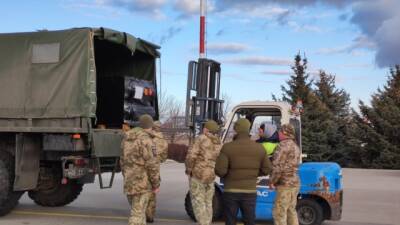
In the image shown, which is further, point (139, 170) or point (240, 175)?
point (139, 170)

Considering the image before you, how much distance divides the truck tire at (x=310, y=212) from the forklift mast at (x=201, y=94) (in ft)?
6.32

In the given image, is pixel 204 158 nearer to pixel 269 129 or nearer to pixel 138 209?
pixel 138 209

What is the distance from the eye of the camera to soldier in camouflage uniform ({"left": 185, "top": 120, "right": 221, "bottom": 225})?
7520 millimetres

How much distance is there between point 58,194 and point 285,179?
526cm

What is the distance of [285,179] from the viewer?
23.6ft

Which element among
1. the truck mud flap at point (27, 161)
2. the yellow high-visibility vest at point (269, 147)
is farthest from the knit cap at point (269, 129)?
the truck mud flap at point (27, 161)

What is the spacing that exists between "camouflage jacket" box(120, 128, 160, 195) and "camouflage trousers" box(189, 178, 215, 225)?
23.2 inches

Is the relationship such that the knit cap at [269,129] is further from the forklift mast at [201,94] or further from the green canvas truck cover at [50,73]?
the green canvas truck cover at [50,73]

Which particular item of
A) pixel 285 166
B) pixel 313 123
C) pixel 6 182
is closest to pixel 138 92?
pixel 6 182

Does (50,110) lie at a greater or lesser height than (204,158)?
greater

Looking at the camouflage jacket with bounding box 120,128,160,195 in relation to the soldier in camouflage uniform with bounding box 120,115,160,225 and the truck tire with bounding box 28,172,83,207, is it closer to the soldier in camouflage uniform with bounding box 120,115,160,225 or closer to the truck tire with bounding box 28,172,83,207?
the soldier in camouflage uniform with bounding box 120,115,160,225

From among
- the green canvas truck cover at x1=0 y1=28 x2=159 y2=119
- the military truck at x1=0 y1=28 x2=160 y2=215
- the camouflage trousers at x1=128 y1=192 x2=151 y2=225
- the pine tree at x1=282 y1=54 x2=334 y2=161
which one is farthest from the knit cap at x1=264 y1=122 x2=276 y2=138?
the pine tree at x1=282 y1=54 x2=334 y2=161

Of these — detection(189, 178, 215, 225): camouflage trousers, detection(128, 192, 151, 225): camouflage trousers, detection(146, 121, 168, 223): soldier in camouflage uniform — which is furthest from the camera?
Answer: detection(146, 121, 168, 223): soldier in camouflage uniform

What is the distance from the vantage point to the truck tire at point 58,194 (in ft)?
35.2
